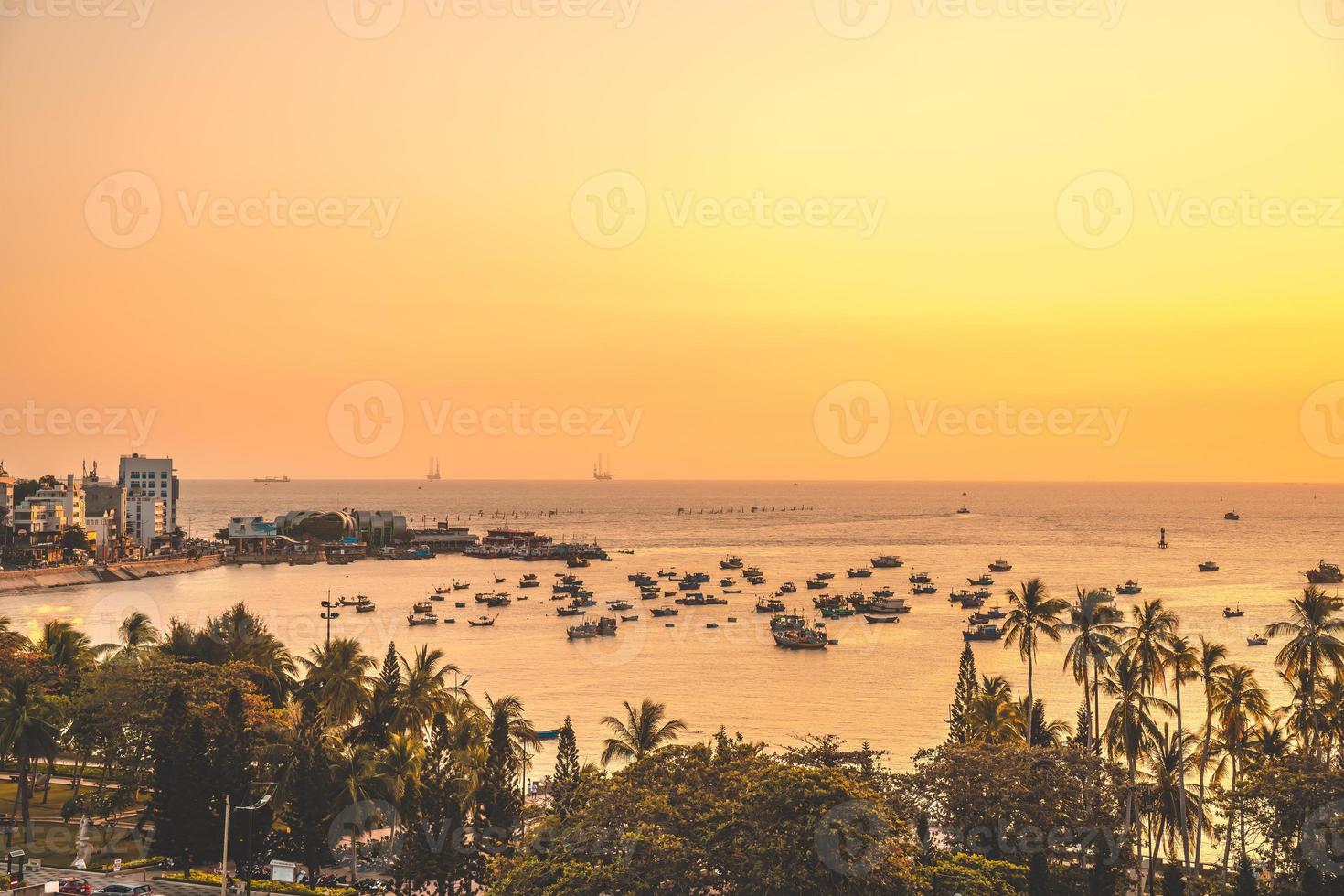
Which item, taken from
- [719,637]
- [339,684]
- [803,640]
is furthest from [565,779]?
[719,637]

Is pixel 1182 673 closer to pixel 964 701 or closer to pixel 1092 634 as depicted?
pixel 1092 634

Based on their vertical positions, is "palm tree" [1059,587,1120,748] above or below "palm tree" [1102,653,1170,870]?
above

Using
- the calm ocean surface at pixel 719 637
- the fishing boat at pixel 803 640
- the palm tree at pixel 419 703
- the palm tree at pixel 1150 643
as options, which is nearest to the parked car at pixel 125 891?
the palm tree at pixel 419 703

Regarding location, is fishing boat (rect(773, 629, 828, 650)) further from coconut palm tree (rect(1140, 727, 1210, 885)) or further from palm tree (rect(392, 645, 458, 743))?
coconut palm tree (rect(1140, 727, 1210, 885))

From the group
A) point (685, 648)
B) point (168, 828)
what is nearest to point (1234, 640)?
point (685, 648)

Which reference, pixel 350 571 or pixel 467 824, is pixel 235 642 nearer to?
pixel 467 824

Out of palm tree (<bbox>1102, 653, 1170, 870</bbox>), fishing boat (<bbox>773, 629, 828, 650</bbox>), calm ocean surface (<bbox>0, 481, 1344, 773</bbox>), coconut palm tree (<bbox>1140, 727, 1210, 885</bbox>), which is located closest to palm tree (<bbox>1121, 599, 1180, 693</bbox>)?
palm tree (<bbox>1102, 653, 1170, 870</bbox>)

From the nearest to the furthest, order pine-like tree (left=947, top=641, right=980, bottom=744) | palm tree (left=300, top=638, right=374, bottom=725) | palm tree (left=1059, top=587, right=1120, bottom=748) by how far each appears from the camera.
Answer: palm tree (left=1059, top=587, right=1120, bottom=748) < pine-like tree (left=947, top=641, right=980, bottom=744) < palm tree (left=300, top=638, right=374, bottom=725)
